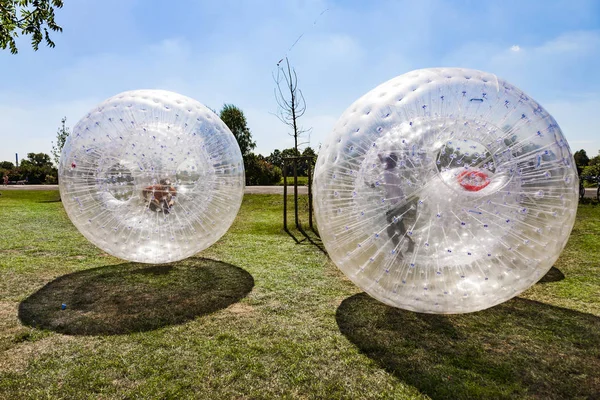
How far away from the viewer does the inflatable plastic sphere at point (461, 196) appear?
10.6ft

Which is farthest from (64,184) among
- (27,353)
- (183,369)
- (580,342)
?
(580,342)

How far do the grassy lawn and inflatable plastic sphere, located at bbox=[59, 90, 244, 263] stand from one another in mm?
695

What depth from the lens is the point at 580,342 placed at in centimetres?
346

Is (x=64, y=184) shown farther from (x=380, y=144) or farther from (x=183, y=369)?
(x=380, y=144)

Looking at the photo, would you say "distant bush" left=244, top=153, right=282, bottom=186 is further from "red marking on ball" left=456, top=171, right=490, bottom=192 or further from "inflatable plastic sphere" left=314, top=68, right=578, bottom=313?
"red marking on ball" left=456, top=171, right=490, bottom=192

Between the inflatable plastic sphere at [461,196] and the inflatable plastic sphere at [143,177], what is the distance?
7.78ft

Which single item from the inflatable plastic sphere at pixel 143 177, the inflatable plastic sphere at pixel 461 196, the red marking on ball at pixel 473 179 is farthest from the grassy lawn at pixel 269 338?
the red marking on ball at pixel 473 179

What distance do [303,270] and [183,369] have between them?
2913mm

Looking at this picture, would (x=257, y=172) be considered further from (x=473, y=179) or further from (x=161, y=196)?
(x=473, y=179)

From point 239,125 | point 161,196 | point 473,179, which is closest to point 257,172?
point 239,125

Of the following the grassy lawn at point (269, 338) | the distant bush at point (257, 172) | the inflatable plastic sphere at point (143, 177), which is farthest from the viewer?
the distant bush at point (257, 172)

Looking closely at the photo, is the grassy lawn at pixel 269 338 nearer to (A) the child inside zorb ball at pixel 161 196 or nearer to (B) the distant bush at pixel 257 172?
(A) the child inside zorb ball at pixel 161 196

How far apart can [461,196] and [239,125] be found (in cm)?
3546

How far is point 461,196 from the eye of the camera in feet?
10.6
